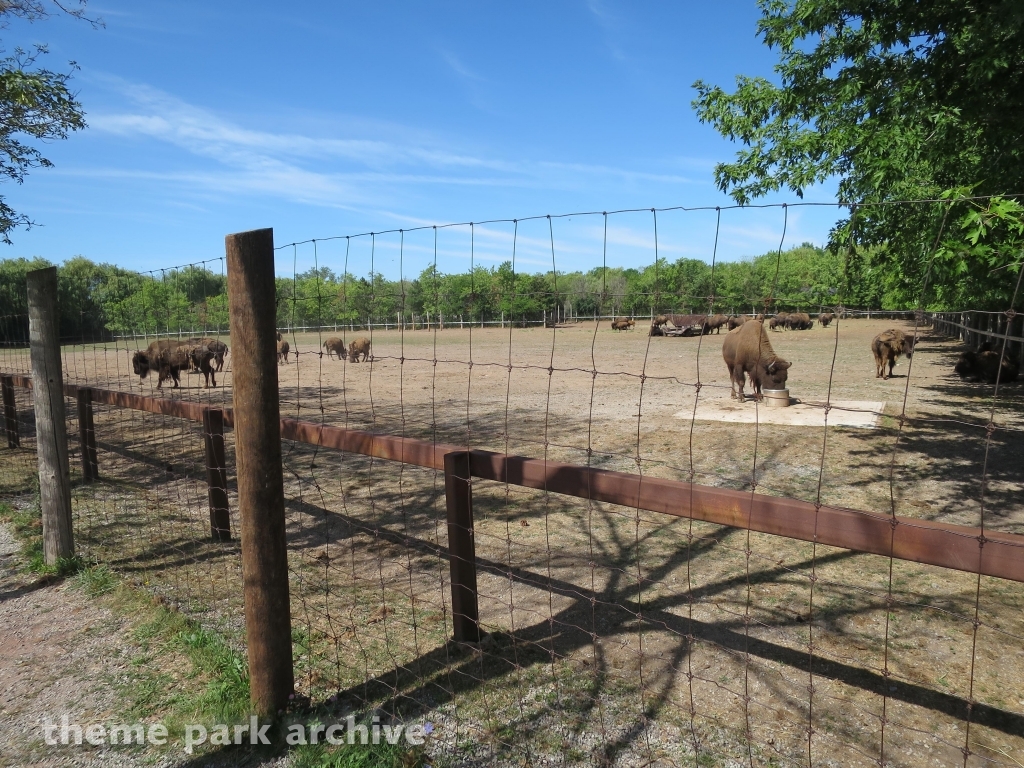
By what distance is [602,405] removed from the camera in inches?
507

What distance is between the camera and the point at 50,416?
15.2ft

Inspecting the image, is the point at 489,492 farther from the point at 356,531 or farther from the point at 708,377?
the point at 708,377

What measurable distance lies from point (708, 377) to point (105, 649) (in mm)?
19068

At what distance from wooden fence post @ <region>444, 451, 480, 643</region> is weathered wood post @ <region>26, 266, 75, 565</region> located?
312cm

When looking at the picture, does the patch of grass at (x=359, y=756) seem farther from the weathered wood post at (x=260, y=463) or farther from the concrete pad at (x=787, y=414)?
the concrete pad at (x=787, y=414)

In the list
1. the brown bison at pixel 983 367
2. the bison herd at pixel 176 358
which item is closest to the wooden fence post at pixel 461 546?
the bison herd at pixel 176 358

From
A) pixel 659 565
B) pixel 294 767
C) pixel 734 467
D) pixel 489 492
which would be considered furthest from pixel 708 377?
pixel 294 767

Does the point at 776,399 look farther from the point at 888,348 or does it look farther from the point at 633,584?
the point at 633,584

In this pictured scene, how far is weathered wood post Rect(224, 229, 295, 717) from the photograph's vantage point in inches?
110

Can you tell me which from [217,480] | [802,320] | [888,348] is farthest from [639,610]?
[802,320]

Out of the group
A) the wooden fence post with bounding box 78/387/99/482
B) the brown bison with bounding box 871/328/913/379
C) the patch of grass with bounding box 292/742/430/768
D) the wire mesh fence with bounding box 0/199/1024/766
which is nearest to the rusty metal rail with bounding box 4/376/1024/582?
the wire mesh fence with bounding box 0/199/1024/766

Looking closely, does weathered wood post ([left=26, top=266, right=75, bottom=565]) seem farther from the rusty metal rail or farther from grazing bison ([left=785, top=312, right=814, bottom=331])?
grazing bison ([left=785, top=312, right=814, bottom=331])

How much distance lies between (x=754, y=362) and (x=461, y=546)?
991cm

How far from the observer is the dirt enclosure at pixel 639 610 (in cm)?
283
